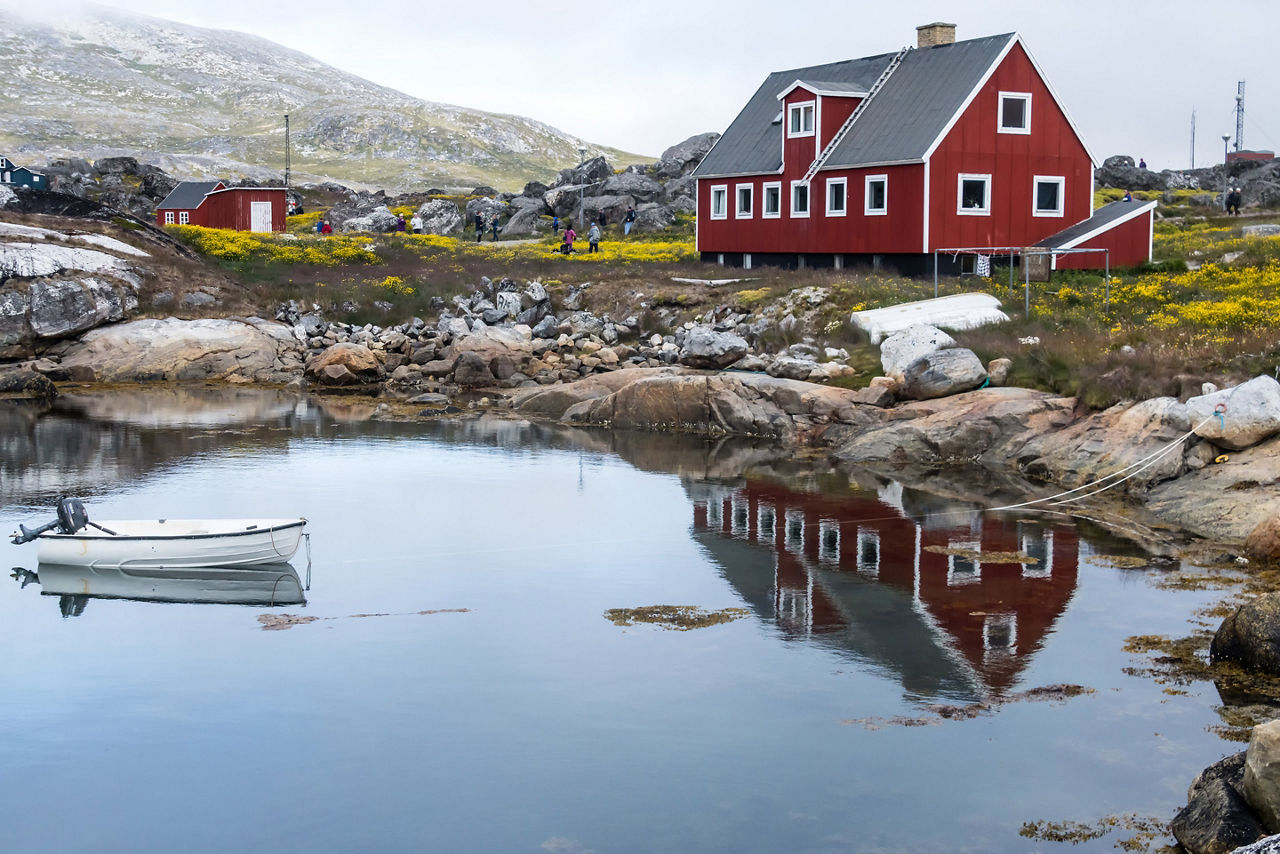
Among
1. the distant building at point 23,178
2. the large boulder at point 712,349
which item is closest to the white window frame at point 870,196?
the large boulder at point 712,349

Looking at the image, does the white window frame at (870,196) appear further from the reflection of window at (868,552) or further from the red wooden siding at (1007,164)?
the reflection of window at (868,552)

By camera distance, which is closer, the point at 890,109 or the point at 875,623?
the point at 875,623

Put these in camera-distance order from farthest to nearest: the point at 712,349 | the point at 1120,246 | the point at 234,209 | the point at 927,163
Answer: the point at 234,209 → the point at 1120,246 → the point at 927,163 → the point at 712,349

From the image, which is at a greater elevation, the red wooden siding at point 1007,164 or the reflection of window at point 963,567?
the red wooden siding at point 1007,164

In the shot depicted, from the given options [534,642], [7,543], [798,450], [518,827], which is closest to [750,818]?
[518,827]

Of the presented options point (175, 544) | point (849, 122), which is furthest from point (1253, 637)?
point (849, 122)

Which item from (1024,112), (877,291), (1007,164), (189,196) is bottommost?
(877,291)

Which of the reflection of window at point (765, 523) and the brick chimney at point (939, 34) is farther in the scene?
the brick chimney at point (939, 34)

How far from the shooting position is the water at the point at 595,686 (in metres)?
14.4

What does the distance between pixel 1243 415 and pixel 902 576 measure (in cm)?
867

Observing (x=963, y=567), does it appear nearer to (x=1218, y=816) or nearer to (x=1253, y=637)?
(x=1253, y=637)

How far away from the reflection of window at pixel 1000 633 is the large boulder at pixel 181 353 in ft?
116

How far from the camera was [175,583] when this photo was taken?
23984mm

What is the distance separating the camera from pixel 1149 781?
48.8ft
